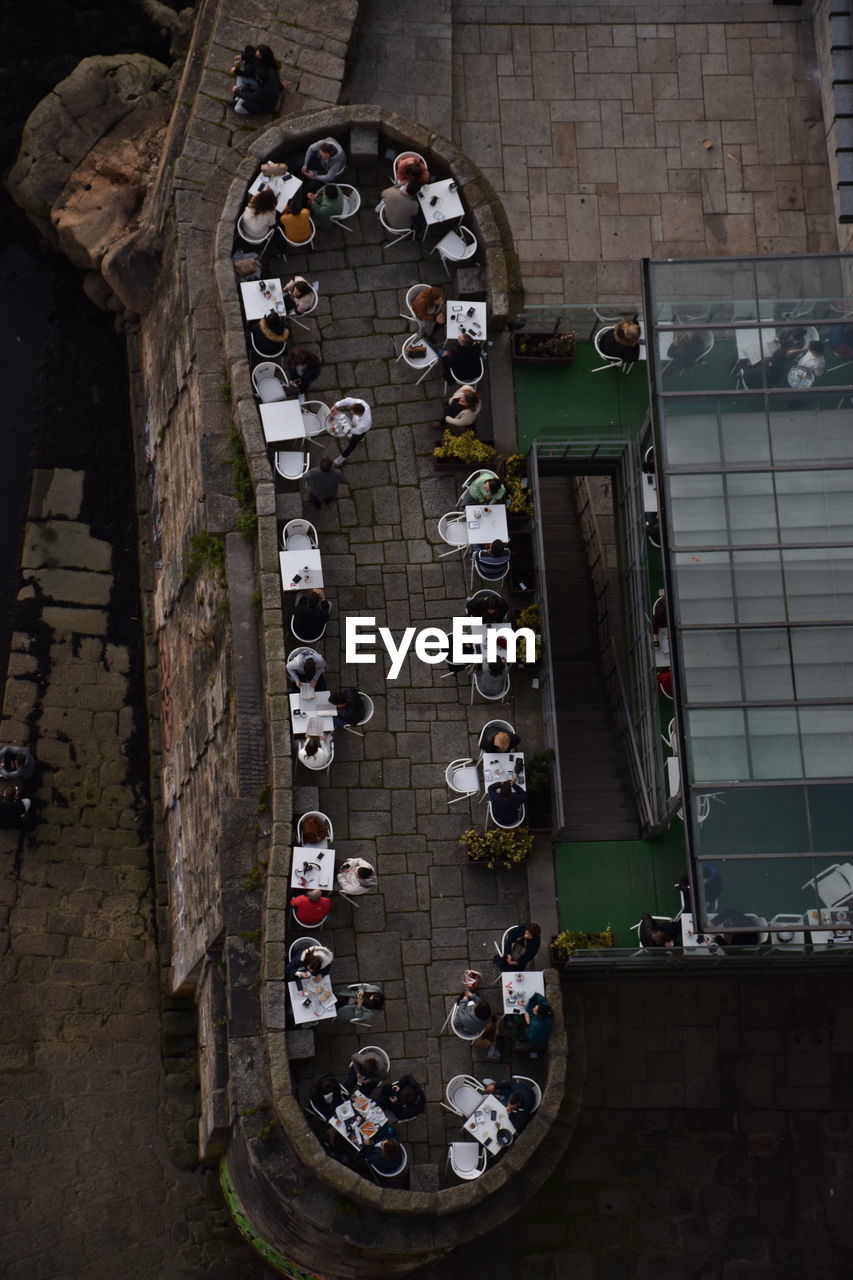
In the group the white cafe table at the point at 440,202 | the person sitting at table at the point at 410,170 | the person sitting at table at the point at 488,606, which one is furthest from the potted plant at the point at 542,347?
the person sitting at table at the point at 488,606

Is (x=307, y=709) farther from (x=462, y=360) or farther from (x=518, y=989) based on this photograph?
(x=462, y=360)

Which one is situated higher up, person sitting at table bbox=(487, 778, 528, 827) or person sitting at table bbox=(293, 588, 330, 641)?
person sitting at table bbox=(293, 588, 330, 641)

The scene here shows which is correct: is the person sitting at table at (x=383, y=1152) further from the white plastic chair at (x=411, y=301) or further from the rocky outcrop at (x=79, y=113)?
the rocky outcrop at (x=79, y=113)

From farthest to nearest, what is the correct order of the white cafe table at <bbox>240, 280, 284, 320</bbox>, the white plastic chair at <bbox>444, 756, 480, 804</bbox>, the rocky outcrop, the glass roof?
the rocky outcrop → the white cafe table at <bbox>240, 280, 284, 320</bbox> → the white plastic chair at <bbox>444, 756, 480, 804</bbox> → the glass roof

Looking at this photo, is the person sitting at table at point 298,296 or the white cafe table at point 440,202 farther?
the white cafe table at point 440,202

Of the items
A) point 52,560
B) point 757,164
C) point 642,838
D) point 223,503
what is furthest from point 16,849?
point 757,164

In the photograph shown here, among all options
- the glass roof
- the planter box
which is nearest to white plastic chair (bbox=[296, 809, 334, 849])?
the glass roof

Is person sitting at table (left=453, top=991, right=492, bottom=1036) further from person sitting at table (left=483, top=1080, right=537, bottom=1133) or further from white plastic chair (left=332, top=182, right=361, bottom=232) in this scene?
white plastic chair (left=332, top=182, right=361, bottom=232)
